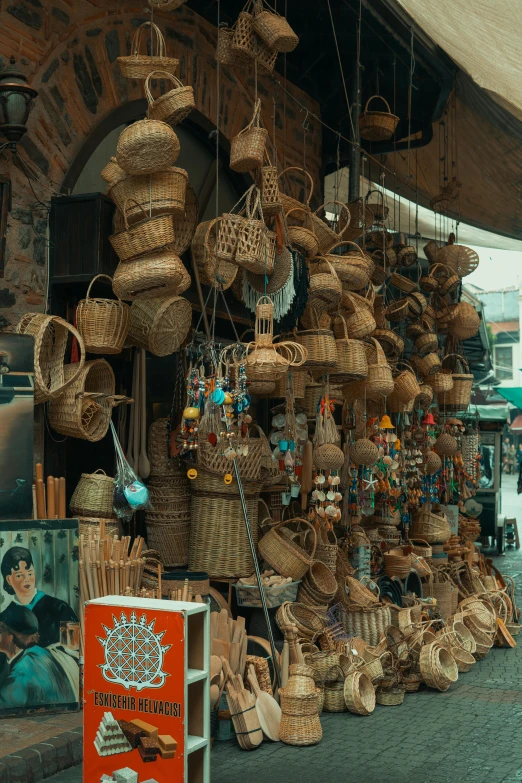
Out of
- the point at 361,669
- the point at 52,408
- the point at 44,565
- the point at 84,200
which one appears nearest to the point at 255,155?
the point at 84,200

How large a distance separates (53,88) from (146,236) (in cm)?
130

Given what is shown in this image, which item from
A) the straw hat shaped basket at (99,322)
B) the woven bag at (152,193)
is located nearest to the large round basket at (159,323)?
the straw hat shaped basket at (99,322)

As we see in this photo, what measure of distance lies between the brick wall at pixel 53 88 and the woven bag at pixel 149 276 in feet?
2.07

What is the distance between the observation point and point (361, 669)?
615 centimetres

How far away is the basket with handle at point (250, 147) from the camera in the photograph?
6371 mm

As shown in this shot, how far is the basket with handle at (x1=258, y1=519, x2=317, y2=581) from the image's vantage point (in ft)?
22.1

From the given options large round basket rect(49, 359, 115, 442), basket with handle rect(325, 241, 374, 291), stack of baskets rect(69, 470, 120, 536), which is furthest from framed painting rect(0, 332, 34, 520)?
basket with handle rect(325, 241, 374, 291)

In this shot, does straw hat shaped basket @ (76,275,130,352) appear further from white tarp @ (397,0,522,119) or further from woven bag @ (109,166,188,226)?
white tarp @ (397,0,522,119)

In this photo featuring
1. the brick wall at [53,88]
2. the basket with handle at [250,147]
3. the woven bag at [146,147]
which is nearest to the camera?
the woven bag at [146,147]

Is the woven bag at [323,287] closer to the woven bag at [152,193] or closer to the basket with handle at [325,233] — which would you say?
the basket with handle at [325,233]

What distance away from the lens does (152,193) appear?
19.1 feet

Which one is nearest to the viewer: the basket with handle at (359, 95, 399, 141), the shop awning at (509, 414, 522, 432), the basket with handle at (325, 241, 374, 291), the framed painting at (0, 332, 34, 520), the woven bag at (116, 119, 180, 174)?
the framed painting at (0, 332, 34, 520)

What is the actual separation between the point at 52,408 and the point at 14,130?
167 centimetres

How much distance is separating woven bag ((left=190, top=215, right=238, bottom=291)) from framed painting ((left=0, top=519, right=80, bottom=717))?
2.09 metres
